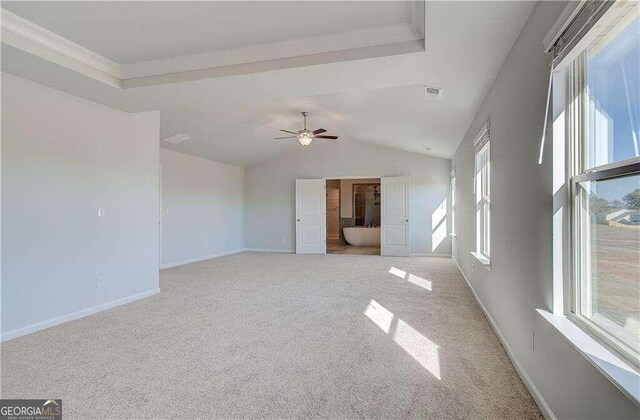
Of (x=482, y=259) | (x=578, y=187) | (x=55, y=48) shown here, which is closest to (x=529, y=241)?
(x=578, y=187)

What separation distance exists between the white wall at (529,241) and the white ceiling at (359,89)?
0.87ft

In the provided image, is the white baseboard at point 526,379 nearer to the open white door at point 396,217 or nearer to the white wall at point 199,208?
the open white door at point 396,217

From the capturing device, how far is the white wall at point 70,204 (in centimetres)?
304

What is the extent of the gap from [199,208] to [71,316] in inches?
167

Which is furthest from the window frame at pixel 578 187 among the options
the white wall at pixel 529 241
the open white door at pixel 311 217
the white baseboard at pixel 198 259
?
the open white door at pixel 311 217

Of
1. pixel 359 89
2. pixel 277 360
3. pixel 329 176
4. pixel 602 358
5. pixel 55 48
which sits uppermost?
pixel 55 48

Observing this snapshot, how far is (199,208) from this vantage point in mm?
7562

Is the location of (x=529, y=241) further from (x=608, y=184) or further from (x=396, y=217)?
(x=396, y=217)

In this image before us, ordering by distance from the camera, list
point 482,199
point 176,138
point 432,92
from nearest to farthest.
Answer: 1. point 432,92
2. point 482,199
3. point 176,138

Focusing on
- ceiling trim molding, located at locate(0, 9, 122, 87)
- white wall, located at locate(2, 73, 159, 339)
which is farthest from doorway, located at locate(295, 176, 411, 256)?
ceiling trim molding, located at locate(0, 9, 122, 87)

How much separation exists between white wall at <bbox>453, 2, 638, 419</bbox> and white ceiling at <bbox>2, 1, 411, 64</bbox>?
96 centimetres

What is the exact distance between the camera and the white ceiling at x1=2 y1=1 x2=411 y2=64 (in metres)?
2.32

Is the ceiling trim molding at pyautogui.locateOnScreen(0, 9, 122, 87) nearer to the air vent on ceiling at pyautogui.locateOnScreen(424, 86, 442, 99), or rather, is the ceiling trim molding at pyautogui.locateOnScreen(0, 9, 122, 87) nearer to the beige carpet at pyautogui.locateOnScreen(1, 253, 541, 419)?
the beige carpet at pyautogui.locateOnScreen(1, 253, 541, 419)

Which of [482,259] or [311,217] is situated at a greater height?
[311,217]
